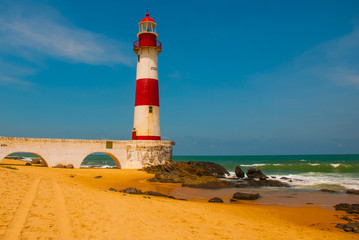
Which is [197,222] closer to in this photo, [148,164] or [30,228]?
[30,228]

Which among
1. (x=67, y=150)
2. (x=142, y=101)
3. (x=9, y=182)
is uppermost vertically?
(x=142, y=101)

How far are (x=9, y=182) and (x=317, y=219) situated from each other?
10904mm

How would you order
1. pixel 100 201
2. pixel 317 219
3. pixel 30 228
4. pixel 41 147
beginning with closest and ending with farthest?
pixel 30 228
pixel 100 201
pixel 317 219
pixel 41 147

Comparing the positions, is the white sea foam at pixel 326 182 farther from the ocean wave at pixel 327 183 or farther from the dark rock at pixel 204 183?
the dark rock at pixel 204 183

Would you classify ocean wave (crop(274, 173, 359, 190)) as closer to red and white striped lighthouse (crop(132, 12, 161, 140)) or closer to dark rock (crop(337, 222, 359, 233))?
dark rock (crop(337, 222, 359, 233))

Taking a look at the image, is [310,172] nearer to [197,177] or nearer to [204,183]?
[197,177]

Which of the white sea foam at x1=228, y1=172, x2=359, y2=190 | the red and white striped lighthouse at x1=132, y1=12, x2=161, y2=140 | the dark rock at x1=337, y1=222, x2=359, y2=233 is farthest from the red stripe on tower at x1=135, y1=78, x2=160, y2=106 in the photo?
the dark rock at x1=337, y1=222, x2=359, y2=233

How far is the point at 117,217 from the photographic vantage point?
24.1 feet

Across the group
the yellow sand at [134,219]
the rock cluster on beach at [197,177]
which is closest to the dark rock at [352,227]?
the yellow sand at [134,219]

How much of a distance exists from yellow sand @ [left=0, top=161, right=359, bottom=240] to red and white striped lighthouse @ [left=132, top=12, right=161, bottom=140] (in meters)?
13.3

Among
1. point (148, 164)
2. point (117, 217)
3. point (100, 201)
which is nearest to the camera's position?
point (117, 217)

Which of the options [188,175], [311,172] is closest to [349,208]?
[188,175]

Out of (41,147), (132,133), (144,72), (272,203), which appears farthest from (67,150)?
(272,203)

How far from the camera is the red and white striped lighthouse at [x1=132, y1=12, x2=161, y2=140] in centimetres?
2334
